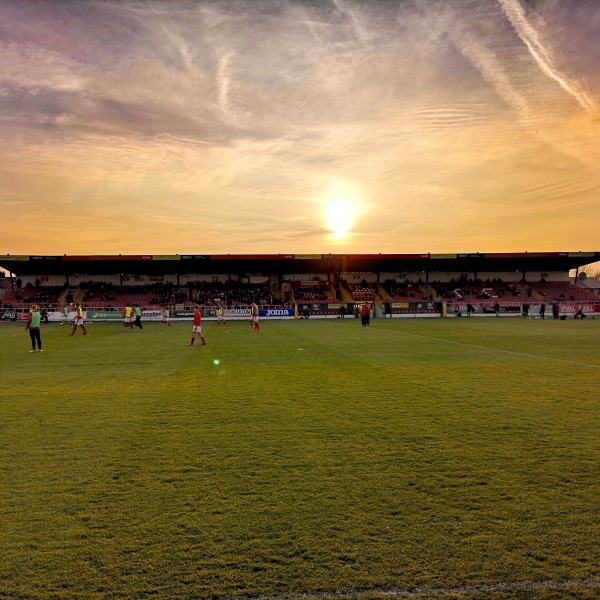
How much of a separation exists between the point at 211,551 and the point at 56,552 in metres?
1.20

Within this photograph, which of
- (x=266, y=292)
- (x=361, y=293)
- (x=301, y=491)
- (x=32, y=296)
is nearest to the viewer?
(x=301, y=491)

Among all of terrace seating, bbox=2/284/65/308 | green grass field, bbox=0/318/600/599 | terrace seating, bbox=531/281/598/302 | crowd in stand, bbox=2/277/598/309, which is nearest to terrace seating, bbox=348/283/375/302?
crowd in stand, bbox=2/277/598/309

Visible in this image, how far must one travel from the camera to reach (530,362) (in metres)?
14.6

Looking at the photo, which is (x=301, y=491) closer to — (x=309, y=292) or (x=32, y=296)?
(x=309, y=292)

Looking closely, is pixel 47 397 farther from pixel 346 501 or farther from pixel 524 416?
pixel 524 416

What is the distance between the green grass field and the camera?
11.0ft

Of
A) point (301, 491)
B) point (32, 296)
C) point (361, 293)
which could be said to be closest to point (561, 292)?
point (361, 293)

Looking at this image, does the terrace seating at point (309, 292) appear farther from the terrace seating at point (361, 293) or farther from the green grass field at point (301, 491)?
the green grass field at point (301, 491)

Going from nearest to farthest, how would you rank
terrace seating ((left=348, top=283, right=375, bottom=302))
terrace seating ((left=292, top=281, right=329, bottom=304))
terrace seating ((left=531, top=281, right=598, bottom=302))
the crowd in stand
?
the crowd in stand
terrace seating ((left=348, top=283, right=375, bottom=302))
terrace seating ((left=292, top=281, right=329, bottom=304))
terrace seating ((left=531, top=281, right=598, bottom=302))

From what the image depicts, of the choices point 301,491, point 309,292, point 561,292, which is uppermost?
point 309,292

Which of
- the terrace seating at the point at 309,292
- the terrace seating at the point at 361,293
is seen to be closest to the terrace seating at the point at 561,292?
the terrace seating at the point at 361,293

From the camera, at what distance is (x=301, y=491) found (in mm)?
4762

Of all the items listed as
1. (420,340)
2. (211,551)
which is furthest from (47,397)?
(420,340)

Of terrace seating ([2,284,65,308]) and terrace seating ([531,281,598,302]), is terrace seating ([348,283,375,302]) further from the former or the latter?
terrace seating ([2,284,65,308])
